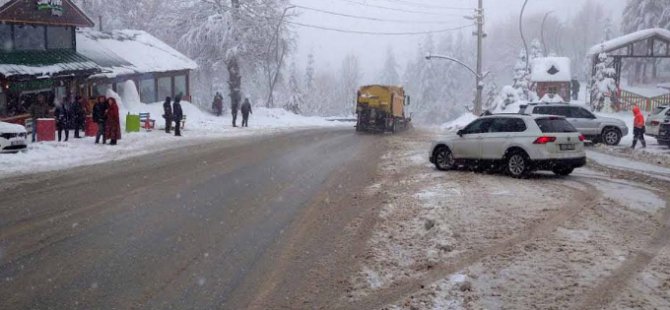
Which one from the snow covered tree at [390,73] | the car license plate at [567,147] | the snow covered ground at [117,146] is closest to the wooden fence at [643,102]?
the snow covered ground at [117,146]

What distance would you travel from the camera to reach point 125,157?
1856 centimetres

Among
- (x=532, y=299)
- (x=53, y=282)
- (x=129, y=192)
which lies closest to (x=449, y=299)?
(x=532, y=299)

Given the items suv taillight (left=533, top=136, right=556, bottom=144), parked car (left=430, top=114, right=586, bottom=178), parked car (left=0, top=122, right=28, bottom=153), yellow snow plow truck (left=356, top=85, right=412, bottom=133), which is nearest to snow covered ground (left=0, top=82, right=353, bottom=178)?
parked car (left=0, top=122, right=28, bottom=153)

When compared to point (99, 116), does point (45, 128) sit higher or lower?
lower

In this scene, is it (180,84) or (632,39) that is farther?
(180,84)

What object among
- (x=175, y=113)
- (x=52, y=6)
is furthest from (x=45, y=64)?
(x=175, y=113)

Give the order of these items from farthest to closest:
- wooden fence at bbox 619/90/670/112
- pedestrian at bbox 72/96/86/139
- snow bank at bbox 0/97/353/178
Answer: wooden fence at bbox 619/90/670/112
pedestrian at bbox 72/96/86/139
snow bank at bbox 0/97/353/178

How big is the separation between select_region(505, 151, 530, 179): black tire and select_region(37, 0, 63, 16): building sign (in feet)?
72.9

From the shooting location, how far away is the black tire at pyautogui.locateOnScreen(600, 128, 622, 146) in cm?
2355

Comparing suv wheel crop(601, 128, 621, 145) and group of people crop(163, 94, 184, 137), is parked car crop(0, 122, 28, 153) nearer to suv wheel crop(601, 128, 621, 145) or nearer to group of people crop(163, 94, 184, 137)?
group of people crop(163, 94, 184, 137)

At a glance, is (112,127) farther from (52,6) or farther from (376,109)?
(376,109)

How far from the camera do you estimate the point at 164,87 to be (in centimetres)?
4150

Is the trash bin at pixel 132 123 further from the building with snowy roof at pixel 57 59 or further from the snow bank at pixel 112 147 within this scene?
the building with snowy roof at pixel 57 59

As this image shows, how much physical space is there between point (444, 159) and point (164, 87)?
29.1 m
